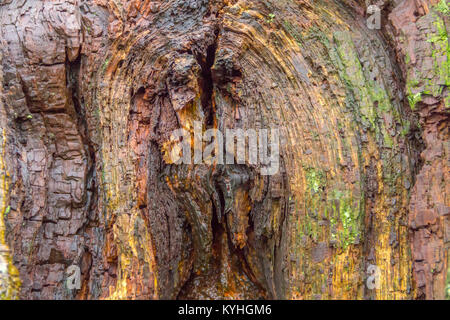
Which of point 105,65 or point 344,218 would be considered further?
point 105,65

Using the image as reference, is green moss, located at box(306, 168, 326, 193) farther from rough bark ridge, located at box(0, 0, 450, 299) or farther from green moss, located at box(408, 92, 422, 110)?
green moss, located at box(408, 92, 422, 110)

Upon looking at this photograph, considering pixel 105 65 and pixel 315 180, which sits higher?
pixel 105 65

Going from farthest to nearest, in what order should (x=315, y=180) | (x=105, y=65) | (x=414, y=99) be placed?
(x=105, y=65) → (x=315, y=180) → (x=414, y=99)

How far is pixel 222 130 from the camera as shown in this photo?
3.51 meters

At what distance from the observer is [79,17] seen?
3.52 meters

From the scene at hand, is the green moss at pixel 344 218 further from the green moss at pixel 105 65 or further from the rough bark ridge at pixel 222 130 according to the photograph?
the green moss at pixel 105 65

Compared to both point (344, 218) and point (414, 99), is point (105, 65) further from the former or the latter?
point (414, 99)

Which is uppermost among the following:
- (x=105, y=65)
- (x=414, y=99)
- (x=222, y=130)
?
(x=105, y=65)

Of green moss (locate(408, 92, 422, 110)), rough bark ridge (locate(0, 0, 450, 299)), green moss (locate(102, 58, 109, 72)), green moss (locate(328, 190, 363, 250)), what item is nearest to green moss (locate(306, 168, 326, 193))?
rough bark ridge (locate(0, 0, 450, 299))

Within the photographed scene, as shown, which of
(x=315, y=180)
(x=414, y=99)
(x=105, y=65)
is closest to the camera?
(x=414, y=99)

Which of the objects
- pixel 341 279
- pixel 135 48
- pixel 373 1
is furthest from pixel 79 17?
pixel 341 279

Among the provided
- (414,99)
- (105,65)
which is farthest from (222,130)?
(414,99)

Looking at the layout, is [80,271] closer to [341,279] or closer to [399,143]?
[341,279]

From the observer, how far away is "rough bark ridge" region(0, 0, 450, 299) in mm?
3121
